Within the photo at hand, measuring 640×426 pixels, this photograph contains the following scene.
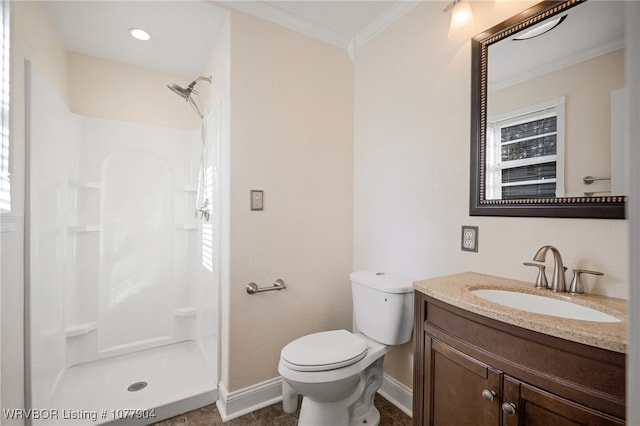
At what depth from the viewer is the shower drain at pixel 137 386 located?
6.22ft

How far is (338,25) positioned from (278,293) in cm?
187

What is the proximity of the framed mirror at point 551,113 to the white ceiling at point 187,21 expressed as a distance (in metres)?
0.74

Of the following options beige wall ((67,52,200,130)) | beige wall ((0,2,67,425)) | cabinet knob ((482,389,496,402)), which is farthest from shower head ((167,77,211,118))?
cabinet knob ((482,389,496,402))

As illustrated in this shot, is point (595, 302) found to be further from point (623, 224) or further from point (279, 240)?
point (279, 240)

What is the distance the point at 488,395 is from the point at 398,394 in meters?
1.07

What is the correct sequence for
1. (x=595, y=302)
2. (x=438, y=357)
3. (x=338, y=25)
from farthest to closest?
(x=338, y=25)
(x=438, y=357)
(x=595, y=302)

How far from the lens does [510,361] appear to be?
874 mm

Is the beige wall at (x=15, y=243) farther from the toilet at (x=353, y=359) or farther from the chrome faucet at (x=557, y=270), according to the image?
the chrome faucet at (x=557, y=270)

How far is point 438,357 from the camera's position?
3.65 feet

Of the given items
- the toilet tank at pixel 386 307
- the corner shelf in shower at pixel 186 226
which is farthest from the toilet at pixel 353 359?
the corner shelf in shower at pixel 186 226

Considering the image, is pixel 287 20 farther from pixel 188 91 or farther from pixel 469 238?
pixel 469 238

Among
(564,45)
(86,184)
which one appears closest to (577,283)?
(564,45)

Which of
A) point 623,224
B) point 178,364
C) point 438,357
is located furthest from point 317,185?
point 178,364

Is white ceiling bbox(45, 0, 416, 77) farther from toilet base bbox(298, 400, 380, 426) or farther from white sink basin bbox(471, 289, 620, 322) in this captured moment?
toilet base bbox(298, 400, 380, 426)
